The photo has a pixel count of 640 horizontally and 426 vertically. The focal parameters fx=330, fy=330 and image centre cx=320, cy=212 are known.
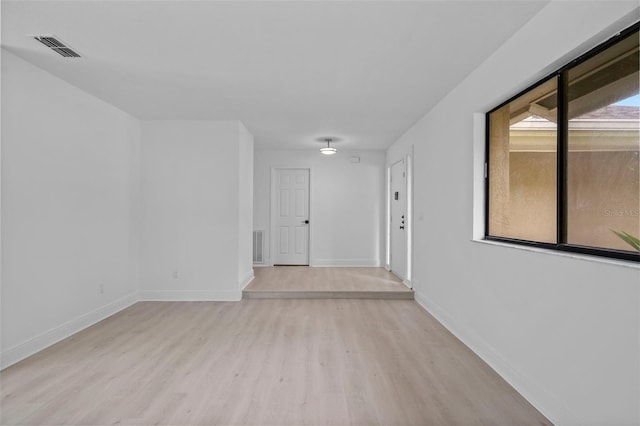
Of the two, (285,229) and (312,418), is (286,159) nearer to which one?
(285,229)

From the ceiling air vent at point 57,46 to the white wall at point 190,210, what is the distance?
6.47ft

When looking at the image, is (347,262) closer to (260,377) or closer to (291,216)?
(291,216)

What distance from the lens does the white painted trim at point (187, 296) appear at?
4.66 m

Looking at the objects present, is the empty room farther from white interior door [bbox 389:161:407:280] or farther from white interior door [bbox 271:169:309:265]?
white interior door [bbox 271:169:309:265]

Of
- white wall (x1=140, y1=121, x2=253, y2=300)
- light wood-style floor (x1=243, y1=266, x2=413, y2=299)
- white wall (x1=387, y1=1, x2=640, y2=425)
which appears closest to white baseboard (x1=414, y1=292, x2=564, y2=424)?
white wall (x1=387, y1=1, x2=640, y2=425)

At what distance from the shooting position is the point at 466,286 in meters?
3.13

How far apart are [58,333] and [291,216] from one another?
4.34 m

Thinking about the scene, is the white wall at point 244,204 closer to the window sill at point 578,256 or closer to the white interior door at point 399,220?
the white interior door at point 399,220

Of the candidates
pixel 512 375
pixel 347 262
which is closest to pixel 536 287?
pixel 512 375

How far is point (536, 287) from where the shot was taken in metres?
2.12

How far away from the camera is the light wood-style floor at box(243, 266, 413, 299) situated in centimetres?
477

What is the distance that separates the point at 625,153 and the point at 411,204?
338cm

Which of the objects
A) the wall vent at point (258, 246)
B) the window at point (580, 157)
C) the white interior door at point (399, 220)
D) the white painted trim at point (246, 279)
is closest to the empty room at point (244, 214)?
the window at point (580, 157)

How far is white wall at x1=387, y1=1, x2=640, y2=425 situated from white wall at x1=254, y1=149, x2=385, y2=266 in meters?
3.00
